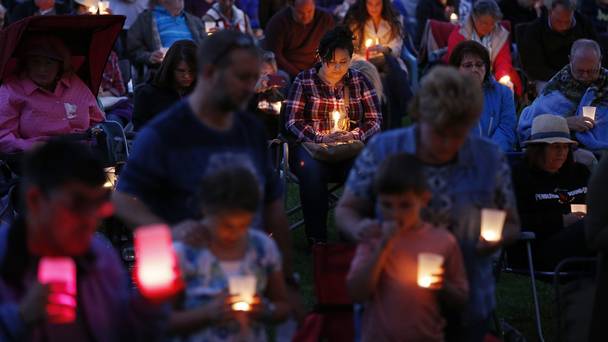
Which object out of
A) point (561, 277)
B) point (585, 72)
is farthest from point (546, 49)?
point (561, 277)

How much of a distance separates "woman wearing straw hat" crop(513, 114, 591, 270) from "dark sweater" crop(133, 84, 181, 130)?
252 cm

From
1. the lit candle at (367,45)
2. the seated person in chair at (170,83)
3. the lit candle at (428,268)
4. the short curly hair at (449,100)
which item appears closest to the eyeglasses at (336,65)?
the seated person in chair at (170,83)

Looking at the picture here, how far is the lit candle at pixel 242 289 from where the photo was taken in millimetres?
3973

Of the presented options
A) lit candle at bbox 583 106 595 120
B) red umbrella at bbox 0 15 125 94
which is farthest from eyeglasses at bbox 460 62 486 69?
red umbrella at bbox 0 15 125 94

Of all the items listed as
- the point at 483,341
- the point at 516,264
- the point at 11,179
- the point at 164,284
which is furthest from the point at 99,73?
the point at 164,284

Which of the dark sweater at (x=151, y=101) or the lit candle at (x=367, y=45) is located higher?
the lit candle at (x=367, y=45)

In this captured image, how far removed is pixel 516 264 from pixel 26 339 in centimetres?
400

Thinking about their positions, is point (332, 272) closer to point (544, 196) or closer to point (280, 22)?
point (544, 196)

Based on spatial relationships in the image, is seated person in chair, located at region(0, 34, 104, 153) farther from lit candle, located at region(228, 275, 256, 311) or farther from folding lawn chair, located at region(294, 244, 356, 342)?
lit candle, located at region(228, 275, 256, 311)

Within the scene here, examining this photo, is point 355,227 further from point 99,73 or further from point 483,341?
point 99,73

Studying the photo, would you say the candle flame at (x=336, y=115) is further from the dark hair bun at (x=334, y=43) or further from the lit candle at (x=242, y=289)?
the lit candle at (x=242, y=289)

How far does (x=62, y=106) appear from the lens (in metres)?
8.64

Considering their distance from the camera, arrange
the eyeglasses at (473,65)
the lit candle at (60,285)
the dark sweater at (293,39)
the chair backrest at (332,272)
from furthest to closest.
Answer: the dark sweater at (293,39) < the eyeglasses at (473,65) < the chair backrest at (332,272) < the lit candle at (60,285)

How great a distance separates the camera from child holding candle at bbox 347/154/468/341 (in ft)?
14.1
